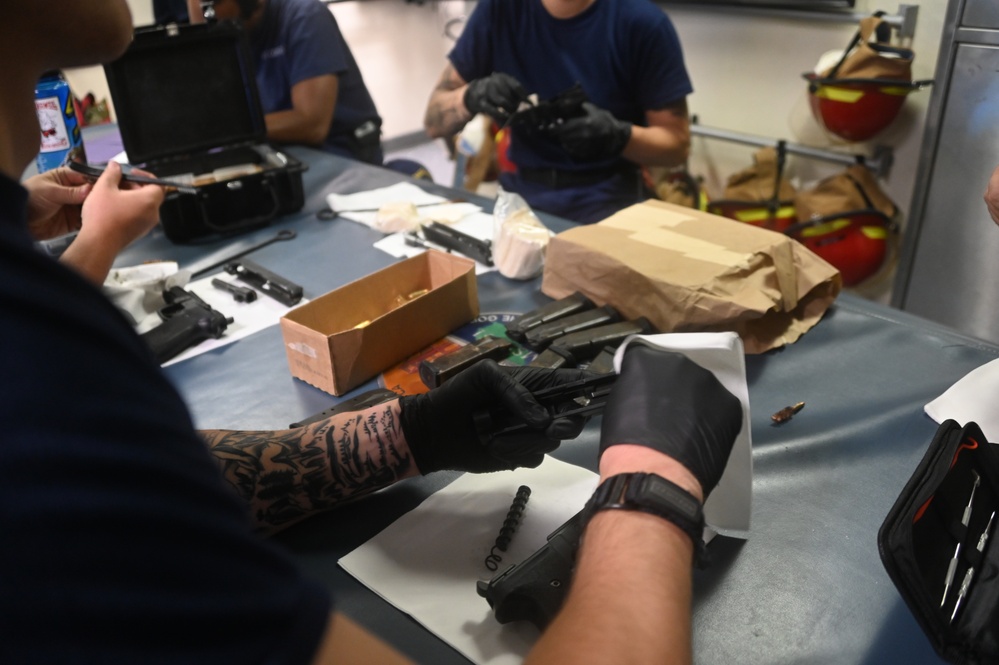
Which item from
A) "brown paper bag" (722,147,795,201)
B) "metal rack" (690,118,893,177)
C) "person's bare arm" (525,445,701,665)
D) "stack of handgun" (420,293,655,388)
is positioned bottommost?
"brown paper bag" (722,147,795,201)

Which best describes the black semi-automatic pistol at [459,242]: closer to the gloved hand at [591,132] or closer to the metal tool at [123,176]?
the gloved hand at [591,132]

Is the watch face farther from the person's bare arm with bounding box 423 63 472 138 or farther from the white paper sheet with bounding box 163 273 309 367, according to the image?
the person's bare arm with bounding box 423 63 472 138

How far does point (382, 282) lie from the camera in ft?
4.49

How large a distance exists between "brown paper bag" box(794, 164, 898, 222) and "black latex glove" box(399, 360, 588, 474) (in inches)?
82.4

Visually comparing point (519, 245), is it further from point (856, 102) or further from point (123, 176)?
point (856, 102)

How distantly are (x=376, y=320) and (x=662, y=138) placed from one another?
3.94 ft

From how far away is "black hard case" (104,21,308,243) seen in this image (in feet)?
5.84

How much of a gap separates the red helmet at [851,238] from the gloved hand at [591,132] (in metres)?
1.05

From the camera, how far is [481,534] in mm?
878

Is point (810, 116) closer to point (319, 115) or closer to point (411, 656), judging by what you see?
point (319, 115)

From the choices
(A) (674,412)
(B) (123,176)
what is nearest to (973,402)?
(A) (674,412)

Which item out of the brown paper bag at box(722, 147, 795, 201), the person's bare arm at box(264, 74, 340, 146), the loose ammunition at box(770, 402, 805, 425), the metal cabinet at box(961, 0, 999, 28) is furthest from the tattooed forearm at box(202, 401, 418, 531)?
the brown paper bag at box(722, 147, 795, 201)

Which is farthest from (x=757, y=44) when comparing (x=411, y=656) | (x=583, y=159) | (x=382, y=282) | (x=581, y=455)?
(x=411, y=656)

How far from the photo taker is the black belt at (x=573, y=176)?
213cm
